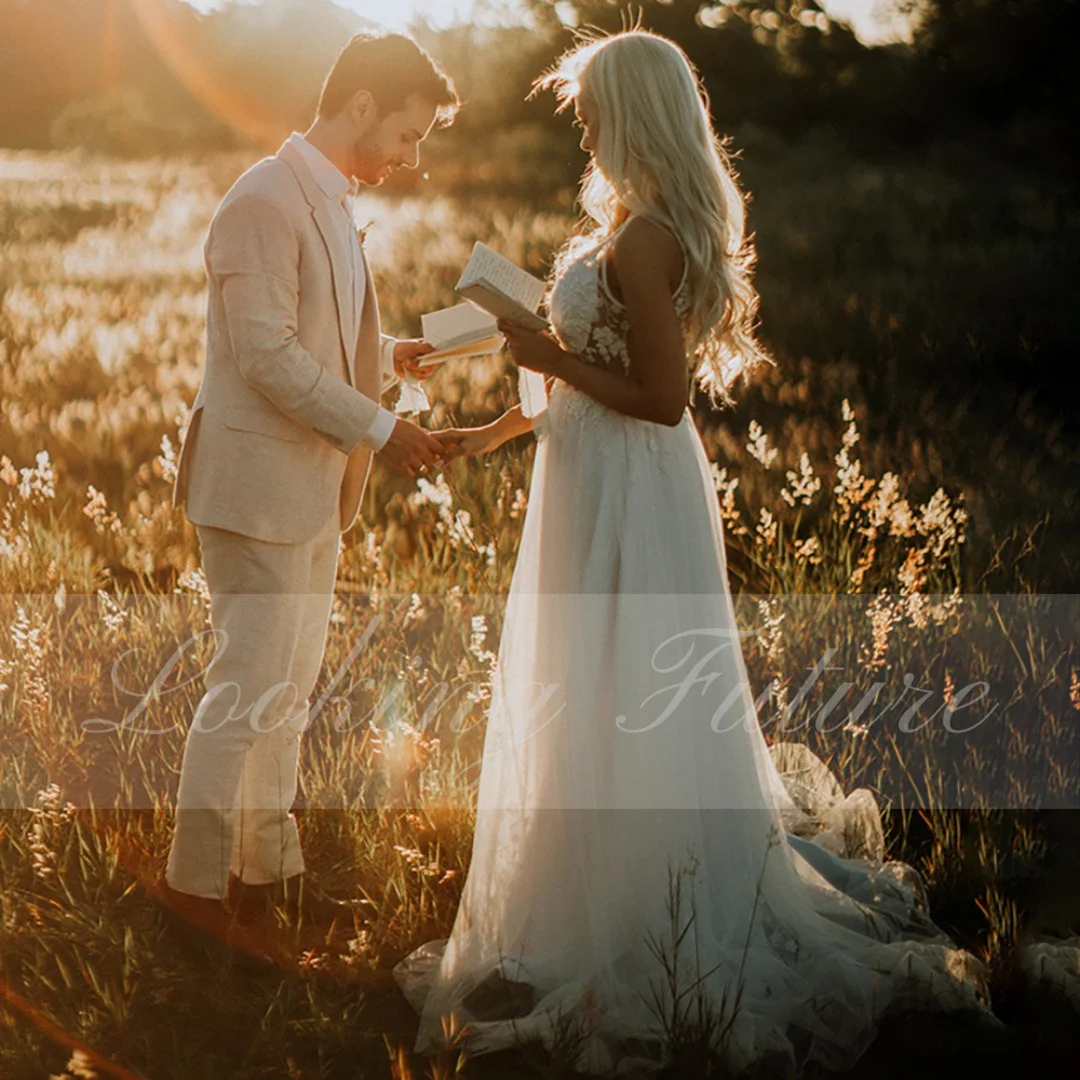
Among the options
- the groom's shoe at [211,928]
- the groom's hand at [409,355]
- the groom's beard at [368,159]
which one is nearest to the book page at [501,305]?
the groom's beard at [368,159]

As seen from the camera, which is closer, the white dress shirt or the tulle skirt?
the tulle skirt

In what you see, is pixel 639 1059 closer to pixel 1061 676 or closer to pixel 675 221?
pixel 675 221

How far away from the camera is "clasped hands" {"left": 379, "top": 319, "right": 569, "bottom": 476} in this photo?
3496mm

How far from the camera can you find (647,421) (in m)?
3.51

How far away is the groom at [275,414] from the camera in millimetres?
3492

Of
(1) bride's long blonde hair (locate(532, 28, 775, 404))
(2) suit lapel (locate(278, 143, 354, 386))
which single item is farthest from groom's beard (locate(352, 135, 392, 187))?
(1) bride's long blonde hair (locate(532, 28, 775, 404))

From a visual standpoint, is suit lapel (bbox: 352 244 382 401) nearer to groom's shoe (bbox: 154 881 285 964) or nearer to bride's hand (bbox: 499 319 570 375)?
bride's hand (bbox: 499 319 570 375)

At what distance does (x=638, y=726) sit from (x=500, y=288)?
109 centimetres

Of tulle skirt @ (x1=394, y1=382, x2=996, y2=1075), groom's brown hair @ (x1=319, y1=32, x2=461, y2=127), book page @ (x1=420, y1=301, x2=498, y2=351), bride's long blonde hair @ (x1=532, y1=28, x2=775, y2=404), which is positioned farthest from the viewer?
book page @ (x1=420, y1=301, x2=498, y2=351)

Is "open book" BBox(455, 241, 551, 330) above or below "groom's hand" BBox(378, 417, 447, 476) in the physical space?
above

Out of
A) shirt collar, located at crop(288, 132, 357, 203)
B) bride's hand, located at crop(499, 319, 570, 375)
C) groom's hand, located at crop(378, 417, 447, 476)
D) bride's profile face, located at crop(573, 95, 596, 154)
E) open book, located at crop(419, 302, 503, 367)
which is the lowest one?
groom's hand, located at crop(378, 417, 447, 476)

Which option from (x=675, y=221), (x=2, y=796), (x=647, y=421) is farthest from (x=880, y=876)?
(x=2, y=796)

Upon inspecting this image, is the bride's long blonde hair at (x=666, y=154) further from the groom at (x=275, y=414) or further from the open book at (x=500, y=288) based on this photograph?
the groom at (x=275, y=414)

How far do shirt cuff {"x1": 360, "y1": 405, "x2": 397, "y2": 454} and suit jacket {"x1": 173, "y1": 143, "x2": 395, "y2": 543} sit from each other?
1 centimetres
